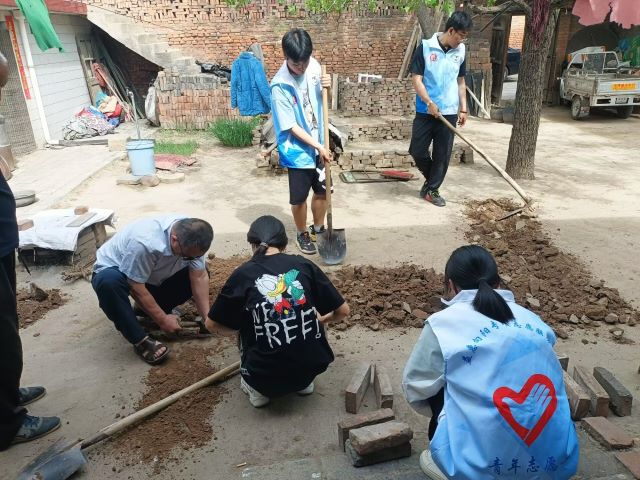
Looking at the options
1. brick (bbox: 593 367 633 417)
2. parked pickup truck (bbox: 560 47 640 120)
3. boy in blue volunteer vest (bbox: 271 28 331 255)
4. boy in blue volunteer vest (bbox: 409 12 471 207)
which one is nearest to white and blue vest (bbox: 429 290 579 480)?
brick (bbox: 593 367 633 417)

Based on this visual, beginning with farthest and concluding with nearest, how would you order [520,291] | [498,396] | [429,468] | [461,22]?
[461,22], [520,291], [429,468], [498,396]

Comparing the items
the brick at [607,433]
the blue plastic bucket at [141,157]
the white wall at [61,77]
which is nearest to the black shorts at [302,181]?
the brick at [607,433]

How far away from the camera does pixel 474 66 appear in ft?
43.4

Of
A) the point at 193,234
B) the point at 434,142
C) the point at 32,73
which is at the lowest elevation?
the point at 434,142

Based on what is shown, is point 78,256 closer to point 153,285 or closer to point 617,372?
point 153,285

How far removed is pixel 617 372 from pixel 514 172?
437 centimetres

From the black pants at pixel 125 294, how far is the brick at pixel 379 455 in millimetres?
1536

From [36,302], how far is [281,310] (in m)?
2.58

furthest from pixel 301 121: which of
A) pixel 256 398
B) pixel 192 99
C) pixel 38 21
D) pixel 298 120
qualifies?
pixel 192 99

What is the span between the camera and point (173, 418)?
8.54ft

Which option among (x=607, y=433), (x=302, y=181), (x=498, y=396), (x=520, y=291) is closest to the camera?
(x=498, y=396)

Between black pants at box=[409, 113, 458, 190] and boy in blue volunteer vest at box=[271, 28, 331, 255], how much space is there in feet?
5.35

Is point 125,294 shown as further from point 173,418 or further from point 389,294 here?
point 389,294

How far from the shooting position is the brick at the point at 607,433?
7.34ft
